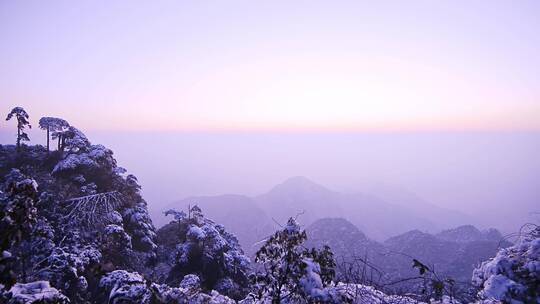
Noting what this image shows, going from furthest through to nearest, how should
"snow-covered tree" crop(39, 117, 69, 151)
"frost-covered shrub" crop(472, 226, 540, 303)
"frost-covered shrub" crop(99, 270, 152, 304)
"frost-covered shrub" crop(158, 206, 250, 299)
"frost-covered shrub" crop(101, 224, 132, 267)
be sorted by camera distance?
"snow-covered tree" crop(39, 117, 69, 151), "frost-covered shrub" crop(158, 206, 250, 299), "frost-covered shrub" crop(101, 224, 132, 267), "frost-covered shrub" crop(99, 270, 152, 304), "frost-covered shrub" crop(472, 226, 540, 303)

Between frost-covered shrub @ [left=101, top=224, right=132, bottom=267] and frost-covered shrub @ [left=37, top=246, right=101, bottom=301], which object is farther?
frost-covered shrub @ [left=101, top=224, right=132, bottom=267]

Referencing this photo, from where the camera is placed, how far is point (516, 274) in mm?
5672

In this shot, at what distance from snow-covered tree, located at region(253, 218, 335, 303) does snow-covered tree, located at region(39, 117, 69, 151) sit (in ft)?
103

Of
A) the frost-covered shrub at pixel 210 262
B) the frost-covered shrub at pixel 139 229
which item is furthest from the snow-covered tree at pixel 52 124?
the frost-covered shrub at pixel 210 262

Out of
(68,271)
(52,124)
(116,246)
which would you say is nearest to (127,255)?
(116,246)

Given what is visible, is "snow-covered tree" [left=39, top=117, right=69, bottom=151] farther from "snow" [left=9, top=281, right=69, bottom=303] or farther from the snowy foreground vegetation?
"snow" [left=9, top=281, right=69, bottom=303]

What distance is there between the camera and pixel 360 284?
880 centimetres

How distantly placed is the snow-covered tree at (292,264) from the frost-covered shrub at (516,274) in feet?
9.56

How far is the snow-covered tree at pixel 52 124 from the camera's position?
29.9 m

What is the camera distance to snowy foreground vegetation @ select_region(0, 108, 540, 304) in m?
5.53

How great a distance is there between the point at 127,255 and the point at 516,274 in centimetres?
2243

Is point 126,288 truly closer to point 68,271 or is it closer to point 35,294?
point 35,294

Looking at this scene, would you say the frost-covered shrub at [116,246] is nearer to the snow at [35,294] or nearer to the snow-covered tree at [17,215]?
the snow at [35,294]

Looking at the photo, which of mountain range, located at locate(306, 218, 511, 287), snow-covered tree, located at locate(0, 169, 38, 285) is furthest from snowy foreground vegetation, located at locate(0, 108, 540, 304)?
mountain range, located at locate(306, 218, 511, 287)
